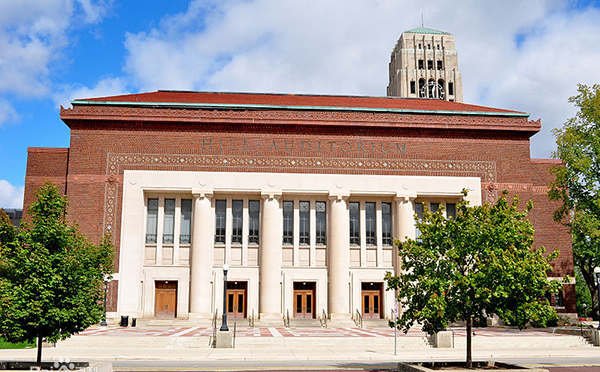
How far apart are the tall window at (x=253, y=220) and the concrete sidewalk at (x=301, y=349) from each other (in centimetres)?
1375

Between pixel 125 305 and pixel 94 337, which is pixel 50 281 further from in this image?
pixel 125 305

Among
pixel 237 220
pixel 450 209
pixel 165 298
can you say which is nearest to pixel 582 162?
pixel 450 209

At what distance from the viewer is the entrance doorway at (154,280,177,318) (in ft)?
Result: 137

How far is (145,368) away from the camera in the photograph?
19.8 m

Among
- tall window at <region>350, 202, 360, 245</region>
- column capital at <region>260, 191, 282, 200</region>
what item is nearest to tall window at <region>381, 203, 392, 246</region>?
tall window at <region>350, 202, 360, 245</region>

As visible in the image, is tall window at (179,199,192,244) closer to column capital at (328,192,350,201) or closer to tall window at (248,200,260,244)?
tall window at (248,200,260,244)

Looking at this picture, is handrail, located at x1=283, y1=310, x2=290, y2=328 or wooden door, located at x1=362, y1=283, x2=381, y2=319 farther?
wooden door, located at x1=362, y1=283, x2=381, y2=319

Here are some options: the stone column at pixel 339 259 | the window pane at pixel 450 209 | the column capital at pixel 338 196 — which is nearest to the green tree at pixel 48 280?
the stone column at pixel 339 259

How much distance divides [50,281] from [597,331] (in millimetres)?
27516

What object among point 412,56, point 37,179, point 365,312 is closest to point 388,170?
point 365,312

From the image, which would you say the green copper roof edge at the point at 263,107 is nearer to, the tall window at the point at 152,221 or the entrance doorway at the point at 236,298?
the tall window at the point at 152,221

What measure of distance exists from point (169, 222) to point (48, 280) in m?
25.7

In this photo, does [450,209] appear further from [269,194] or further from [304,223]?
[269,194]

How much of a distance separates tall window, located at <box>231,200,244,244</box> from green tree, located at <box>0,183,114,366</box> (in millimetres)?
24054
